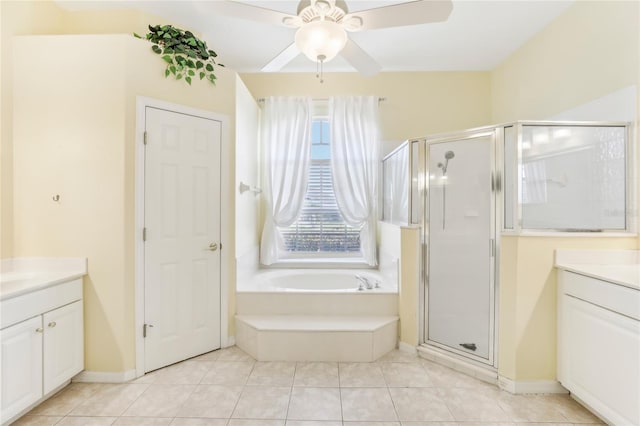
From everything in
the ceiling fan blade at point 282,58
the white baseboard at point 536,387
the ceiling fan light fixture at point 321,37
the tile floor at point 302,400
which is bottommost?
the tile floor at point 302,400

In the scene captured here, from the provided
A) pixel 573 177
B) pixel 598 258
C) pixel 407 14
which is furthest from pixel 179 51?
pixel 598 258

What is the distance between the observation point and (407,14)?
1.63 metres

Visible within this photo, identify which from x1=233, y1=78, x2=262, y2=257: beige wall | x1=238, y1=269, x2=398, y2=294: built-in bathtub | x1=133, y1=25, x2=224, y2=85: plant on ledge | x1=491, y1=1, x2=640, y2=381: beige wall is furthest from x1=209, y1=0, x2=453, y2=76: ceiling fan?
x1=238, y1=269, x2=398, y2=294: built-in bathtub

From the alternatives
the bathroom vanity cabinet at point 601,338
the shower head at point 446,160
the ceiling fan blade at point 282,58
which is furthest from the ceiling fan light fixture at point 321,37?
the bathroom vanity cabinet at point 601,338

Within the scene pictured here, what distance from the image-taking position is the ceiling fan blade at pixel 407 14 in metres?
1.53

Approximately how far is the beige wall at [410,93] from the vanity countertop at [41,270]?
2608 mm

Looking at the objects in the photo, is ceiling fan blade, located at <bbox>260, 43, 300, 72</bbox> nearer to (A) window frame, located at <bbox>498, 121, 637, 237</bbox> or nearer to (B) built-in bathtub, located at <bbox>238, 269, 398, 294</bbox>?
(A) window frame, located at <bbox>498, 121, 637, 237</bbox>

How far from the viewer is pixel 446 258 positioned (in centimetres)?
259

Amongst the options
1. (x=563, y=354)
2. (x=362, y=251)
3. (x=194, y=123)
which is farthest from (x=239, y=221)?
(x=563, y=354)

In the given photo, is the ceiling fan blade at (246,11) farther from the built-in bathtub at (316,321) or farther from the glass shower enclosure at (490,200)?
the built-in bathtub at (316,321)

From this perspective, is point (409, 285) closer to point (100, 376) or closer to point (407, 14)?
point (407, 14)

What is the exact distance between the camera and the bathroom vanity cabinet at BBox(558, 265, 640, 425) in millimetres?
1631

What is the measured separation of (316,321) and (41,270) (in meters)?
2.14

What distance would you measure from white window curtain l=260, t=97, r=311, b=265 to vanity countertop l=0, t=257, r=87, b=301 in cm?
186
